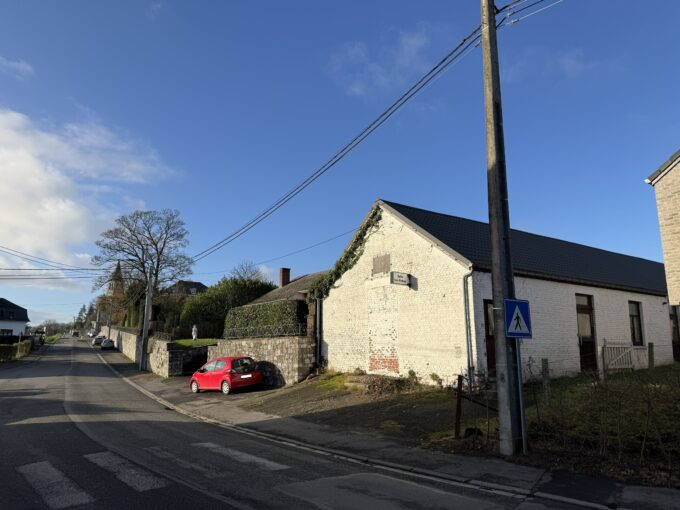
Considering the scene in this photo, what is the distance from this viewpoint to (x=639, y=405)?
7.58 metres

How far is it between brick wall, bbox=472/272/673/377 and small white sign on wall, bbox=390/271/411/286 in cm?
258

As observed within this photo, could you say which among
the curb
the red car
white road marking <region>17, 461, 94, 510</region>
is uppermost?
the red car

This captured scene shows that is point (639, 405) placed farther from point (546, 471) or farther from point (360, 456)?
point (360, 456)

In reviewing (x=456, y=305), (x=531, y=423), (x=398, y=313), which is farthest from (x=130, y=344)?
(x=531, y=423)

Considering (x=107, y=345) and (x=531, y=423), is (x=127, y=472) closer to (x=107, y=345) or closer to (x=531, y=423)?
(x=531, y=423)

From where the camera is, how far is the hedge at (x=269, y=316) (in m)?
22.3

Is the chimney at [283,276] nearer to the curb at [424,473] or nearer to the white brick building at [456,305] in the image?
the white brick building at [456,305]

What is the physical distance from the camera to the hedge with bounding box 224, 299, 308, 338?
22281 millimetres

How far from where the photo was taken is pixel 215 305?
45281mm

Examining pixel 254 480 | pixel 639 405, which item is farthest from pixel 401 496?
pixel 639 405

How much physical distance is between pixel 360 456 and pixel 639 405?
4816 mm

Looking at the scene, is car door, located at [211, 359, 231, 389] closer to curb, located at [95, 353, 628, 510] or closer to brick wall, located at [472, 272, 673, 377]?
curb, located at [95, 353, 628, 510]

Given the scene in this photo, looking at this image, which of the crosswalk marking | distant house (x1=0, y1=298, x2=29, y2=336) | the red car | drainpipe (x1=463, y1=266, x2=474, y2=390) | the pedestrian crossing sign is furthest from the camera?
distant house (x1=0, y1=298, x2=29, y2=336)

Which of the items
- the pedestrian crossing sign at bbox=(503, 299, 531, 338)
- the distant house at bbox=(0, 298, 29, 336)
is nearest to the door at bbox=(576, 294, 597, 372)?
the pedestrian crossing sign at bbox=(503, 299, 531, 338)
